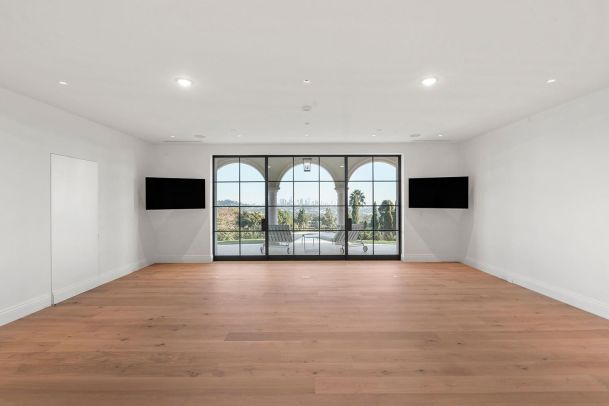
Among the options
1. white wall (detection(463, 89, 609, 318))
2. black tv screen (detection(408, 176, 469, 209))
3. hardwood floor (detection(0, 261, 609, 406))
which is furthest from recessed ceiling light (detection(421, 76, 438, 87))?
black tv screen (detection(408, 176, 469, 209))

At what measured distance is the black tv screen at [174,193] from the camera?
656 cm

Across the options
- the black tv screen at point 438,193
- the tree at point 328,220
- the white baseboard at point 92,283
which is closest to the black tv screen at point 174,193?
the white baseboard at point 92,283

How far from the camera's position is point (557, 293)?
4.39 m

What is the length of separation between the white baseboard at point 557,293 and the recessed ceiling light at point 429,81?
340cm

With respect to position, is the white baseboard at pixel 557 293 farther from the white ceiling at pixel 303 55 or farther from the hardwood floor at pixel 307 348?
the white ceiling at pixel 303 55

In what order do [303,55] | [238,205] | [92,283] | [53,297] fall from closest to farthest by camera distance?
[303,55]
[53,297]
[92,283]
[238,205]

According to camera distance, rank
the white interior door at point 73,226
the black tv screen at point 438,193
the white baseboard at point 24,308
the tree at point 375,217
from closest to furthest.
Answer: the white baseboard at point 24,308
the white interior door at point 73,226
the black tv screen at point 438,193
the tree at point 375,217

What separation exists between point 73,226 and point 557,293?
23.8 feet

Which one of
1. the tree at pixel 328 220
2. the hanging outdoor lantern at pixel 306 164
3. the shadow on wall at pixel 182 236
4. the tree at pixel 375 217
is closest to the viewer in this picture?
the shadow on wall at pixel 182 236

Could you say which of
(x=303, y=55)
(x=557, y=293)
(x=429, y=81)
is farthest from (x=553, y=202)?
(x=303, y=55)

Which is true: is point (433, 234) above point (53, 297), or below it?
above

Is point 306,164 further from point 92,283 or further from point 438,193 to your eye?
point 92,283

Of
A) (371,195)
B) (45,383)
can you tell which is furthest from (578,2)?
(371,195)

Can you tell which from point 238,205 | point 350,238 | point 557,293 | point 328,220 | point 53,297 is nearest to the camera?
point 53,297
